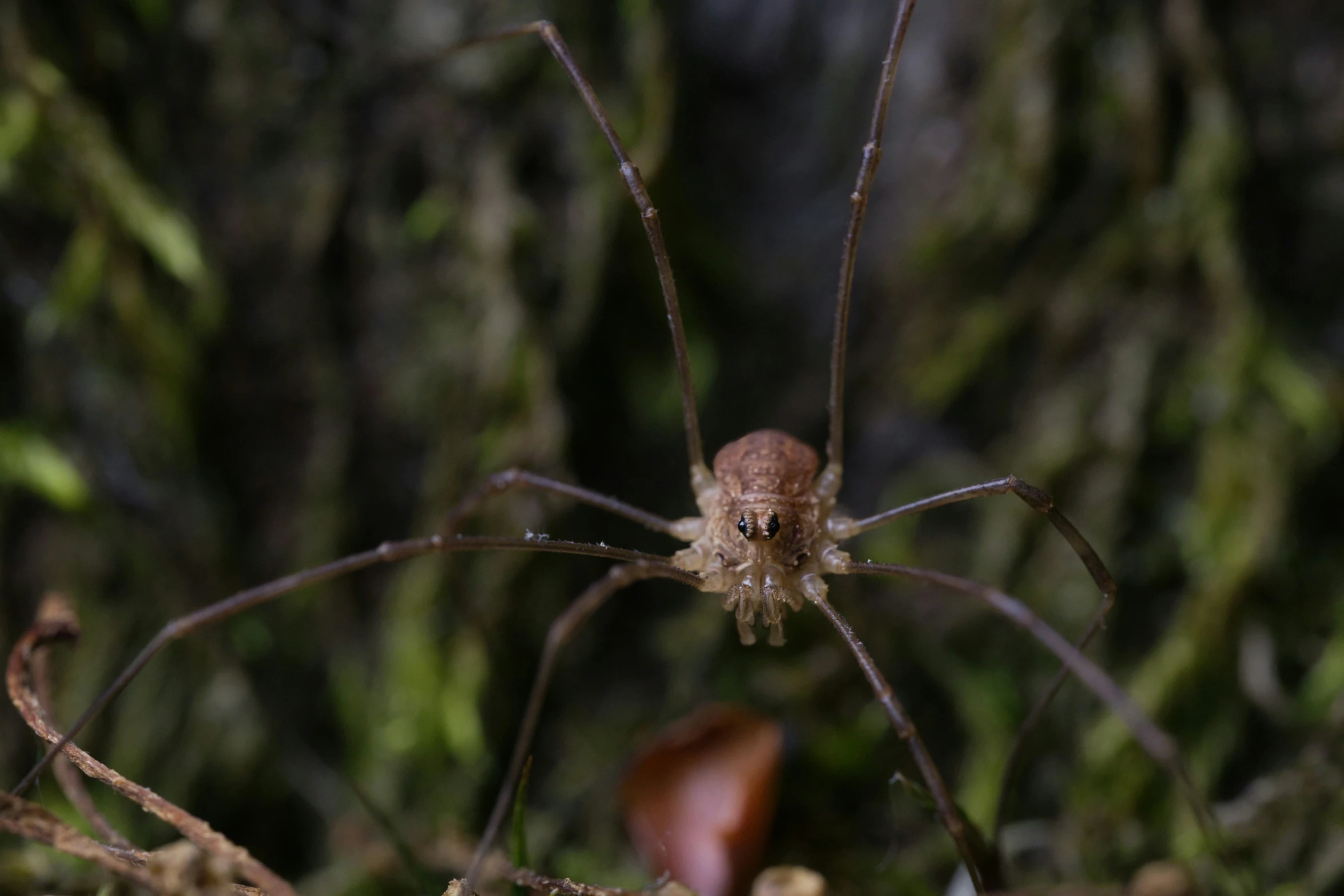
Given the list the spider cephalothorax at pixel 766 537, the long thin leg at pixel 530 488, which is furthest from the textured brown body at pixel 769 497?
the long thin leg at pixel 530 488

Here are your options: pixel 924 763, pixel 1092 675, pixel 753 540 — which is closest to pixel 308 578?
pixel 753 540

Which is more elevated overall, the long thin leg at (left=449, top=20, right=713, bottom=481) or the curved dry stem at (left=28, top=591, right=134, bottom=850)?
the long thin leg at (left=449, top=20, right=713, bottom=481)

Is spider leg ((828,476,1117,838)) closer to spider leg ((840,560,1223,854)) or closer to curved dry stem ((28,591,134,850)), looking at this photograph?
spider leg ((840,560,1223,854))

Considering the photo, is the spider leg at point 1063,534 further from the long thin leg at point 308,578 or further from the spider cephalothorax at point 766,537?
the long thin leg at point 308,578

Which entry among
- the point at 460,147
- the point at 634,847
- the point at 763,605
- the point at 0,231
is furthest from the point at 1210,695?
the point at 0,231

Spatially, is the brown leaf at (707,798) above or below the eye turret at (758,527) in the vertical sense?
below

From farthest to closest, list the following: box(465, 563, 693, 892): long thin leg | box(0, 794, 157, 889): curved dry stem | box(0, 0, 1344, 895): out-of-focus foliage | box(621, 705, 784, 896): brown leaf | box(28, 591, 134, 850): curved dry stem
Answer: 1. box(0, 0, 1344, 895): out-of-focus foliage
2. box(621, 705, 784, 896): brown leaf
3. box(465, 563, 693, 892): long thin leg
4. box(28, 591, 134, 850): curved dry stem
5. box(0, 794, 157, 889): curved dry stem

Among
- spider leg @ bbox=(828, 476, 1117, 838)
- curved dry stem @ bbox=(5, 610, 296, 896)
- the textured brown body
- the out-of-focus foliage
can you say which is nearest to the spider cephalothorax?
the textured brown body

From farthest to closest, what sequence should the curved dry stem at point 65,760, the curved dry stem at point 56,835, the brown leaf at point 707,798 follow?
the brown leaf at point 707,798 → the curved dry stem at point 65,760 → the curved dry stem at point 56,835

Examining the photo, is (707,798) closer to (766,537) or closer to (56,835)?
(766,537)
